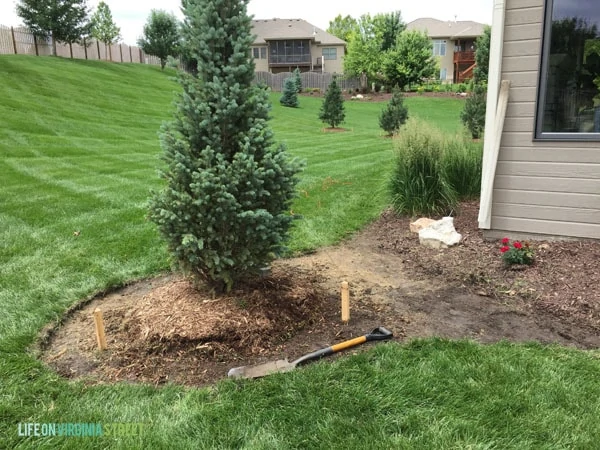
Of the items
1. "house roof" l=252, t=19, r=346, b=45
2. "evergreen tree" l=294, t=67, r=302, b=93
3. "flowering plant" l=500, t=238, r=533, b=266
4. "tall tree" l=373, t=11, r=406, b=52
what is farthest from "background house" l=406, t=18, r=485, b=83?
"flowering plant" l=500, t=238, r=533, b=266

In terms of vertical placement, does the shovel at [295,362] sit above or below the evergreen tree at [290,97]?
below

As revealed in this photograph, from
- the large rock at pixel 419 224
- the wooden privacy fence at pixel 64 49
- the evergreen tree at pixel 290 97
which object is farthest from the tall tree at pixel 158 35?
the large rock at pixel 419 224

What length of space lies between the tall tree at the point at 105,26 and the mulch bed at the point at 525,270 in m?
42.9

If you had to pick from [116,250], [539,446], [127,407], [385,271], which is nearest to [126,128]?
[116,250]

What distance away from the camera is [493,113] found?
15.0 ft

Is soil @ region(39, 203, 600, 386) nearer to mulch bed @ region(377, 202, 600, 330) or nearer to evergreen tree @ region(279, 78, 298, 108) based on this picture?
mulch bed @ region(377, 202, 600, 330)

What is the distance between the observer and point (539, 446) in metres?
2.01

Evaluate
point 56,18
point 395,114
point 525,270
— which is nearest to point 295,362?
point 525,270

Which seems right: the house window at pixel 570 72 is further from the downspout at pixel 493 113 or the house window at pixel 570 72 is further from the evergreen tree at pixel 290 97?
the evergreen tree at pixel 290 97

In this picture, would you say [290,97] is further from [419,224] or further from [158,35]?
[419,224]

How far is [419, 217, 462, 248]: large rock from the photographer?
186 inches

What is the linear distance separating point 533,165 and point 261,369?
11.6 ft

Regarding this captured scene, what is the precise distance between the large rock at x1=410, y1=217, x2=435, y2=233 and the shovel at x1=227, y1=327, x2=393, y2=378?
240cm

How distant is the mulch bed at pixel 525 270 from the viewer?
344 cm
